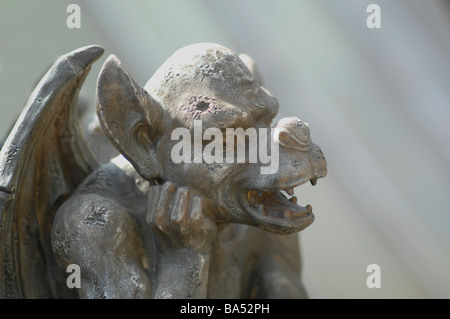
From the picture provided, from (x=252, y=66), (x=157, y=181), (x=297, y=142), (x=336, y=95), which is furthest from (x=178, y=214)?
(x=336, y=95)

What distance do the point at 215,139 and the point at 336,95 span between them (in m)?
1.17

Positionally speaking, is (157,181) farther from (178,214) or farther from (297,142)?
(297,142)

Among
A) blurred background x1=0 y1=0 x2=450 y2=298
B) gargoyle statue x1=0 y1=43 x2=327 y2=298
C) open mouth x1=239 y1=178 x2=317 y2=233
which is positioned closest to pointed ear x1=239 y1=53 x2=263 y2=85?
gargoyle statue x1=0 y1=43 x2=327 y2=298

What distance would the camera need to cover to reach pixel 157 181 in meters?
1.16

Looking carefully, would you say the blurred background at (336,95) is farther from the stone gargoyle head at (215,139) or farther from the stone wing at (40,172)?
the stone gargoyle head at (215,139)

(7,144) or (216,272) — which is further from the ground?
(7,144)

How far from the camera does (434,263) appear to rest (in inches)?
87.0

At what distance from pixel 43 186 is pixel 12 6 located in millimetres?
1029

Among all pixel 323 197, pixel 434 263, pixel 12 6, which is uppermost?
pixel 12 6

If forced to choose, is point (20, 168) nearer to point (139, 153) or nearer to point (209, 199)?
point (139, 153)

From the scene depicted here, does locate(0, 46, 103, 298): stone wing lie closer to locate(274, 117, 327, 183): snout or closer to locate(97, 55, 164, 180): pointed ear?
locate(97, 55, 164, 180): pointed ear

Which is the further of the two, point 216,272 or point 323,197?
point 323,197

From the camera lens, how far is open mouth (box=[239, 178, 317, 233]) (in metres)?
1.12
